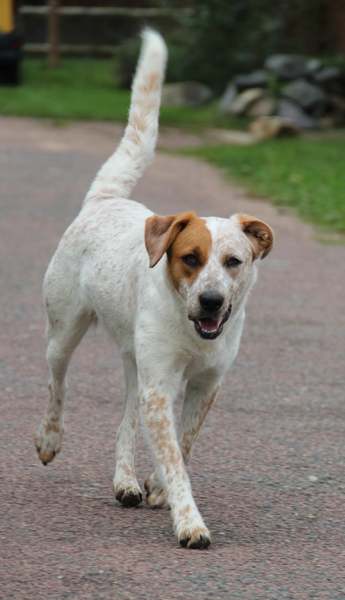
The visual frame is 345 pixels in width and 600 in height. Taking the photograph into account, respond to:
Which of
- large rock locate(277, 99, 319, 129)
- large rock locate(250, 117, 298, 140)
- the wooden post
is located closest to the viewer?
large rock locate(250, 117, 298, 140)

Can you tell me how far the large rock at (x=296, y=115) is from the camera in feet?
58.7

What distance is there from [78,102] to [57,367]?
15.2 m

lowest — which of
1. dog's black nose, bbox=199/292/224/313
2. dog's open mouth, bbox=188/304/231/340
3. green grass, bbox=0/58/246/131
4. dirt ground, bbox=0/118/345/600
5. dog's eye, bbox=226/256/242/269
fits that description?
green grass, bbox=0/58/246/131

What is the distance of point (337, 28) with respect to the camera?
2253cm

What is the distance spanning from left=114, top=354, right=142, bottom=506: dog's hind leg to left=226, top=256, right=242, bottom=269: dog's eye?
797 mm

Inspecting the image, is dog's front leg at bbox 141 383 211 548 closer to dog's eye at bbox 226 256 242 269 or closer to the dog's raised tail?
dog's eye at bbox 226 256 242 269

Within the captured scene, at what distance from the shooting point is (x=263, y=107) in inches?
712

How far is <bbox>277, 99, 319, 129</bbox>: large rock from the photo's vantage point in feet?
58.7

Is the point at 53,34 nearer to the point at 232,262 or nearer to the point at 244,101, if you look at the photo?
the point at 244,101

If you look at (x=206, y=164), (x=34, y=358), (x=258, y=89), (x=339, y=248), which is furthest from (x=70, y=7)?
(x=34, y=358)

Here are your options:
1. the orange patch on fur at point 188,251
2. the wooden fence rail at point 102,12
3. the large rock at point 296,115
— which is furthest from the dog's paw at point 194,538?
the wooden fence rail at point 102,12

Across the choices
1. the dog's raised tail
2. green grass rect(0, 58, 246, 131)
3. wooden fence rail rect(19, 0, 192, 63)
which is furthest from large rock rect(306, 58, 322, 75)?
the dog's raised tail

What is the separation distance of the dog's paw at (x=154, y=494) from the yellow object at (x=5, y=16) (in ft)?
56.8

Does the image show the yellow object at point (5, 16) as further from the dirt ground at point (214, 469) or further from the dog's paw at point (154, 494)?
the dog's paw at point (154, 494)
